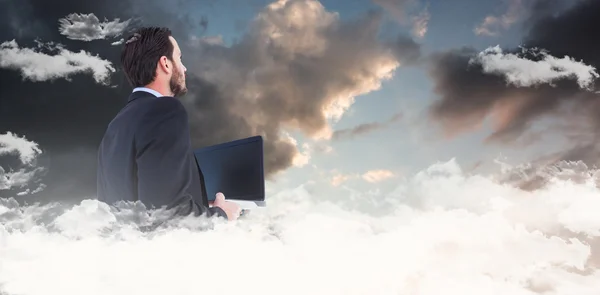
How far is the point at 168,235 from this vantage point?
2.90m

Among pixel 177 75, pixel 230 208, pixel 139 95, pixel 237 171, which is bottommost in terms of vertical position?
pixel 230 208

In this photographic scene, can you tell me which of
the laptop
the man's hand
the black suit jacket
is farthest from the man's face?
the man's hand

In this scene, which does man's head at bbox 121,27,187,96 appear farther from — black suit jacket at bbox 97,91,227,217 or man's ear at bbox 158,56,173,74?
black suit jacket at bbox 97,91,227,217

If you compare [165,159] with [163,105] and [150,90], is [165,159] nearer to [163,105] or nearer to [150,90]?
[163,105]

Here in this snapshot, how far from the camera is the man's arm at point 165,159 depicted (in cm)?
279

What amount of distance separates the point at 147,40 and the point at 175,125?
720mm

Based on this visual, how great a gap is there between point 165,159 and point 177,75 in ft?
2.32

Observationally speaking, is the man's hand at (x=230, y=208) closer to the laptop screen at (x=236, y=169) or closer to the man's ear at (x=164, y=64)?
the laptop screen at (x=236, y=169)

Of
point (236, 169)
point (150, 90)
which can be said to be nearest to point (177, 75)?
point (150, 90)

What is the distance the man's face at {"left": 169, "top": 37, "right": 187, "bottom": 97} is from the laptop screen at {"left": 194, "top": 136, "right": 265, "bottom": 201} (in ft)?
2.09

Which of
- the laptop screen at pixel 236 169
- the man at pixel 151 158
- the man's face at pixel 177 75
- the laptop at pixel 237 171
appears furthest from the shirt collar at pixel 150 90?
the laptop screen at pixel 236 169

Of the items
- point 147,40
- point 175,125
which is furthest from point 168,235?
point 147,40

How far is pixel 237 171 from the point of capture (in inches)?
150

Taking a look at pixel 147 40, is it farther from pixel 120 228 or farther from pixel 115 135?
pixel 120 228
